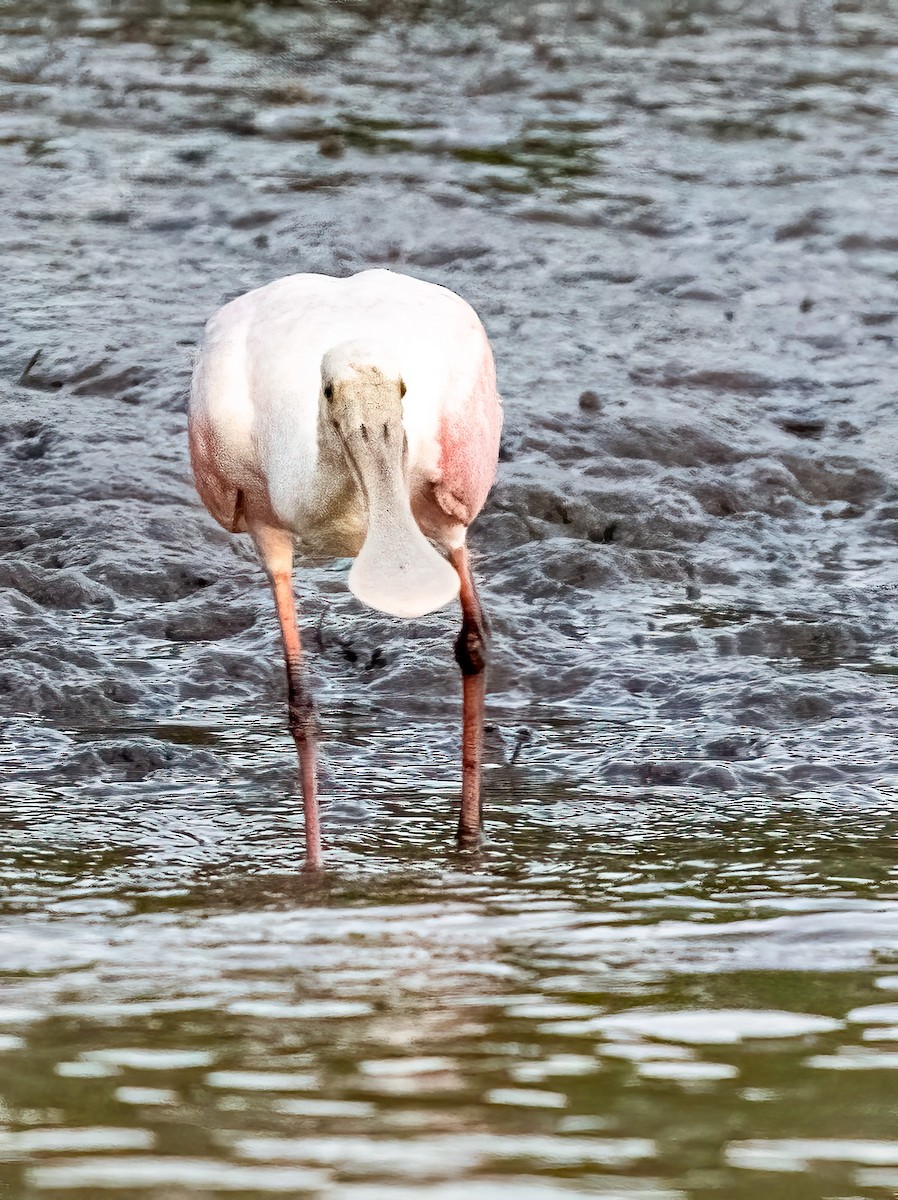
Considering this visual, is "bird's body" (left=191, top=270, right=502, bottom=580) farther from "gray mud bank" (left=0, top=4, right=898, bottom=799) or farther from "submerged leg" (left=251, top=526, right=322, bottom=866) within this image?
"gray mud bank" (left=0, top=4, right=898, bottom=799)

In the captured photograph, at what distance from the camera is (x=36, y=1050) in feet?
12.2

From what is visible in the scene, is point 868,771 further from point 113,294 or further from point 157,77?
point 157,77

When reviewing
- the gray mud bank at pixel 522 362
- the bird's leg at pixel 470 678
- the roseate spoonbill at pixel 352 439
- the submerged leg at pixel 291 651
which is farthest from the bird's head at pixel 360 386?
the gray mud bank at pixel 522 362

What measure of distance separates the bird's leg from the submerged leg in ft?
1.41

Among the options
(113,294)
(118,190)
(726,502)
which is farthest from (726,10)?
(726,502)

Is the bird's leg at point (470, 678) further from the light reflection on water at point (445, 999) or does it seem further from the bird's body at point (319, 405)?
the bird's body at point (319, 405)

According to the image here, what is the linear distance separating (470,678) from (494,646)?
1.08 m

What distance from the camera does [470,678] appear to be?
21.2 ft

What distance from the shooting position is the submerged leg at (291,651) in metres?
5.96

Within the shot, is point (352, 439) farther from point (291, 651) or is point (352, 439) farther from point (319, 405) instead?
point (291, 651)

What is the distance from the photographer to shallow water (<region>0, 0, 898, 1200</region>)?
11.4ft

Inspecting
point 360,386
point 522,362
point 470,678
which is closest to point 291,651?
point 470,678

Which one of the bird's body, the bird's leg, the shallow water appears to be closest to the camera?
the shallow water

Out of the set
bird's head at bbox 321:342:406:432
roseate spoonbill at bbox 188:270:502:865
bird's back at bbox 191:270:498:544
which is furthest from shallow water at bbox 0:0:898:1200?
bird's head at bbox 321:342:406:432
